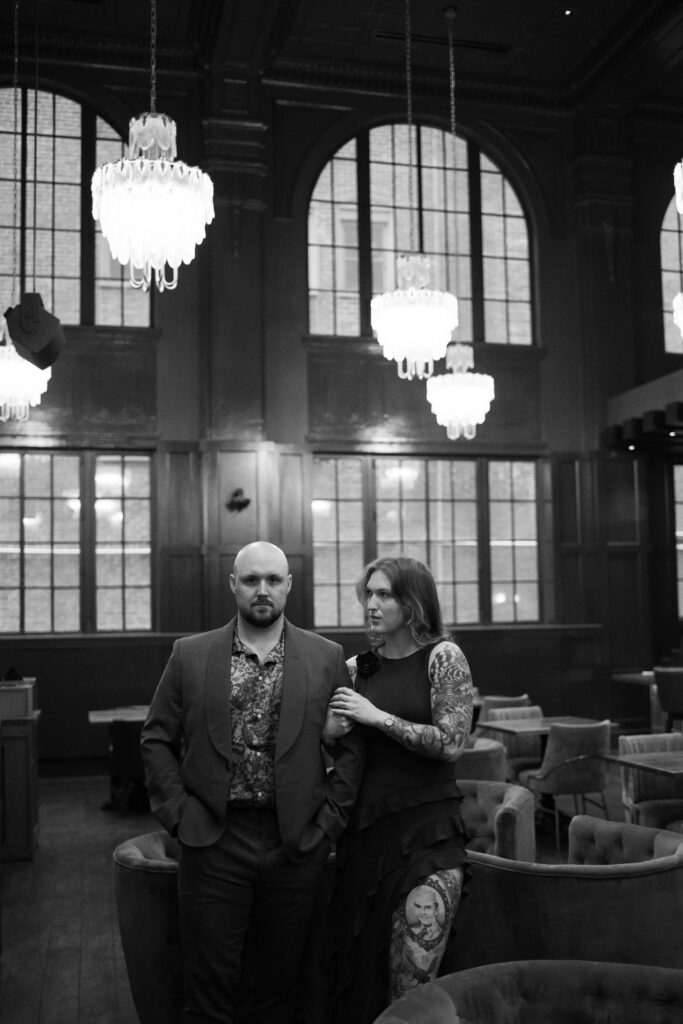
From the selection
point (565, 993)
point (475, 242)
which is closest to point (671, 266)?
point (475, 242)

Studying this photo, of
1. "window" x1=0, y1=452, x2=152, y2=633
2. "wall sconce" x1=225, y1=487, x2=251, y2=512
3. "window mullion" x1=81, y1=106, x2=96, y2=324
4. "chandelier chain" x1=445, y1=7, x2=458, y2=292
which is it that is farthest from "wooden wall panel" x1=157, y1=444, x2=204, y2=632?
"chandelier chain" x1=445, y1=7, x2=458, y2=292

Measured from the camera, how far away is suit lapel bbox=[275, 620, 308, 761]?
2.85m

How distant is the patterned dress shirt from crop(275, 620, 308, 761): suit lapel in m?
0.04

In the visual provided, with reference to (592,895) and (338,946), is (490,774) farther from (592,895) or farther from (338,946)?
(338,946)

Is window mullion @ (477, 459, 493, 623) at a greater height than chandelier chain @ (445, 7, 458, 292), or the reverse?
chandelier chain @ (445, 7, 458, 292)

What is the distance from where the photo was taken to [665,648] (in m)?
12.0

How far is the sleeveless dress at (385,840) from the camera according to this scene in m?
2.76

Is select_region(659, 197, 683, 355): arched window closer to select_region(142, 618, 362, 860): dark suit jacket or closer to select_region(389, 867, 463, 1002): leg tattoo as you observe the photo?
select_region(142, 618, 362, 860): dark suit jacket

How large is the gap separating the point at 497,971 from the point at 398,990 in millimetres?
369

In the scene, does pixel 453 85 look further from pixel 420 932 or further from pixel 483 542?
pixel 420 932

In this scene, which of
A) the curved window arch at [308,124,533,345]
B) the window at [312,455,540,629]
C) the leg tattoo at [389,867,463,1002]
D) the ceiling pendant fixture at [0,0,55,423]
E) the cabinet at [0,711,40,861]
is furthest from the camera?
the curved window arch at [308,124,533,345]

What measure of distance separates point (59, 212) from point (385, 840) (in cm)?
947

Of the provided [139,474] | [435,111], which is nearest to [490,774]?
[139,474]

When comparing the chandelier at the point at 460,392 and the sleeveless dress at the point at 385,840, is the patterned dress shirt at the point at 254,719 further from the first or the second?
the chandelier at the point at 460,392
